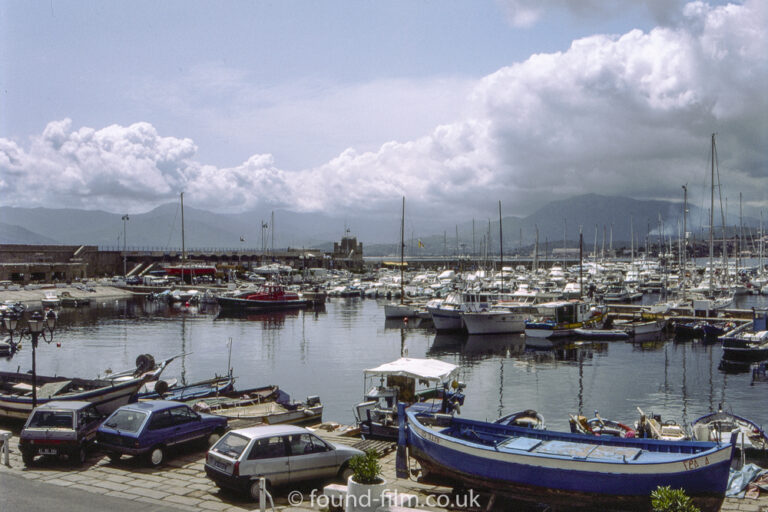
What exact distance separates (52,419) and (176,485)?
388 centimetres

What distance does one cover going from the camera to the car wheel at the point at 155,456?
14.1 m

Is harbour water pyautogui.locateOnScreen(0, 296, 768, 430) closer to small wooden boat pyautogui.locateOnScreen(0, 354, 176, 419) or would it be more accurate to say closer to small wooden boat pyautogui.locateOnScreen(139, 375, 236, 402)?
small wooden boat pyautogui.locateOnScreen(139, 375, 236, 402)

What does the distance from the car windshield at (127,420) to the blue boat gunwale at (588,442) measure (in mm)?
6422

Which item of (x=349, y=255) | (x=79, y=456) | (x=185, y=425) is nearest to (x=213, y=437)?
(x=185, y=425)

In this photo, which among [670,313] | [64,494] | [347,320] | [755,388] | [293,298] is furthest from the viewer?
[293,298]

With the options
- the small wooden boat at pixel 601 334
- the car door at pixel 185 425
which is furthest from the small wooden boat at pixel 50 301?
the car door at pixel 185 425

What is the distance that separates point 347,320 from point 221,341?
804 inches

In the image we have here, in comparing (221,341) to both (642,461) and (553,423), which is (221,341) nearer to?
(553,423)

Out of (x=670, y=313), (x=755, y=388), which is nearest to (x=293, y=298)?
(x=670, y=313)

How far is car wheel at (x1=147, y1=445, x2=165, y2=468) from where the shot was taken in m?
14.1

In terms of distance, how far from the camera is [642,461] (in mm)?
11984

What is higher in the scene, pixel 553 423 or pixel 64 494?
pixel 64 494

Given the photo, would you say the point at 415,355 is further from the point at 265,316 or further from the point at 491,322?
the point at 265,316

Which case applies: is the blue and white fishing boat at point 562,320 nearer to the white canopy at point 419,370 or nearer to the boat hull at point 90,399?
the white canopy at point 419,370
